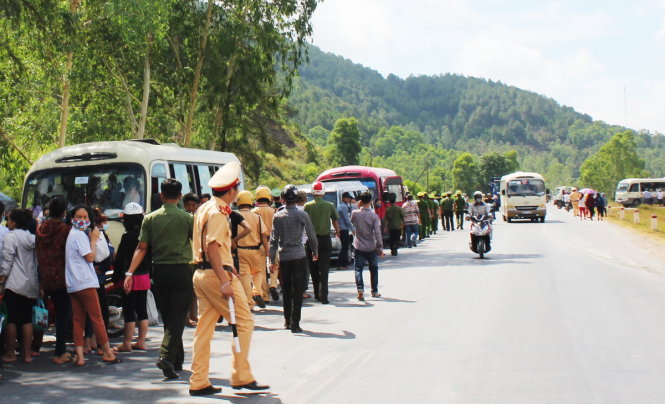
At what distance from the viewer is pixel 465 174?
548 ft

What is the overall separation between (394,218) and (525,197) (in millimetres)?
22502

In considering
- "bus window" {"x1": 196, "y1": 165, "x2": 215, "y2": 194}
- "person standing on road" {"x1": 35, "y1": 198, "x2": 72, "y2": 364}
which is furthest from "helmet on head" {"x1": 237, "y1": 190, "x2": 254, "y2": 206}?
"bus window" {"x1": 196, "y1": 165, "x2": 215, "y2": 194}

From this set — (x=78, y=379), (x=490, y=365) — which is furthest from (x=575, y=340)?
(x=78, y=379)

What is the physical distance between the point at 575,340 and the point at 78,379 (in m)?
5.27

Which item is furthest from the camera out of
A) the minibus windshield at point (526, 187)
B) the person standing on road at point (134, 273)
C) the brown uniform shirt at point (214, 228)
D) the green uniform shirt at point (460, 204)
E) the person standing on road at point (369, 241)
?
the minibus windshield at point (526, 187)

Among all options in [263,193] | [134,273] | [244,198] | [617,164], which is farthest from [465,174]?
[134,273]

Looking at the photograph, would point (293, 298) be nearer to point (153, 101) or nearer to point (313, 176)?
point (153, 101)

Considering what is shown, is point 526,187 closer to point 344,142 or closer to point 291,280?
point 291,280

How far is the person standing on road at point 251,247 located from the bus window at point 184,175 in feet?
10.1

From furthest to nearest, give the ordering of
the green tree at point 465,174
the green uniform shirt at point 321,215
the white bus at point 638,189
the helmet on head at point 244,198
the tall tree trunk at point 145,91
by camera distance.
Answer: the green tree at point 465,174, the white bus at point 638,189, the tall tree trunk at point 145,91, the green uniform shirt at point 321,215, the helmet on head at point 244,198

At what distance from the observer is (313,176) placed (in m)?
94.2

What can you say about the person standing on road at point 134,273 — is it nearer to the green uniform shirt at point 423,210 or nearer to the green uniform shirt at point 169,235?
the green uniform shirt at point 169,235

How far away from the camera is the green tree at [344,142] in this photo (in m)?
118

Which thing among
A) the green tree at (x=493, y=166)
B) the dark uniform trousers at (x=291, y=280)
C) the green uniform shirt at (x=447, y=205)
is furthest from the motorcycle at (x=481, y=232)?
the green tree at (x=493, y=166)
